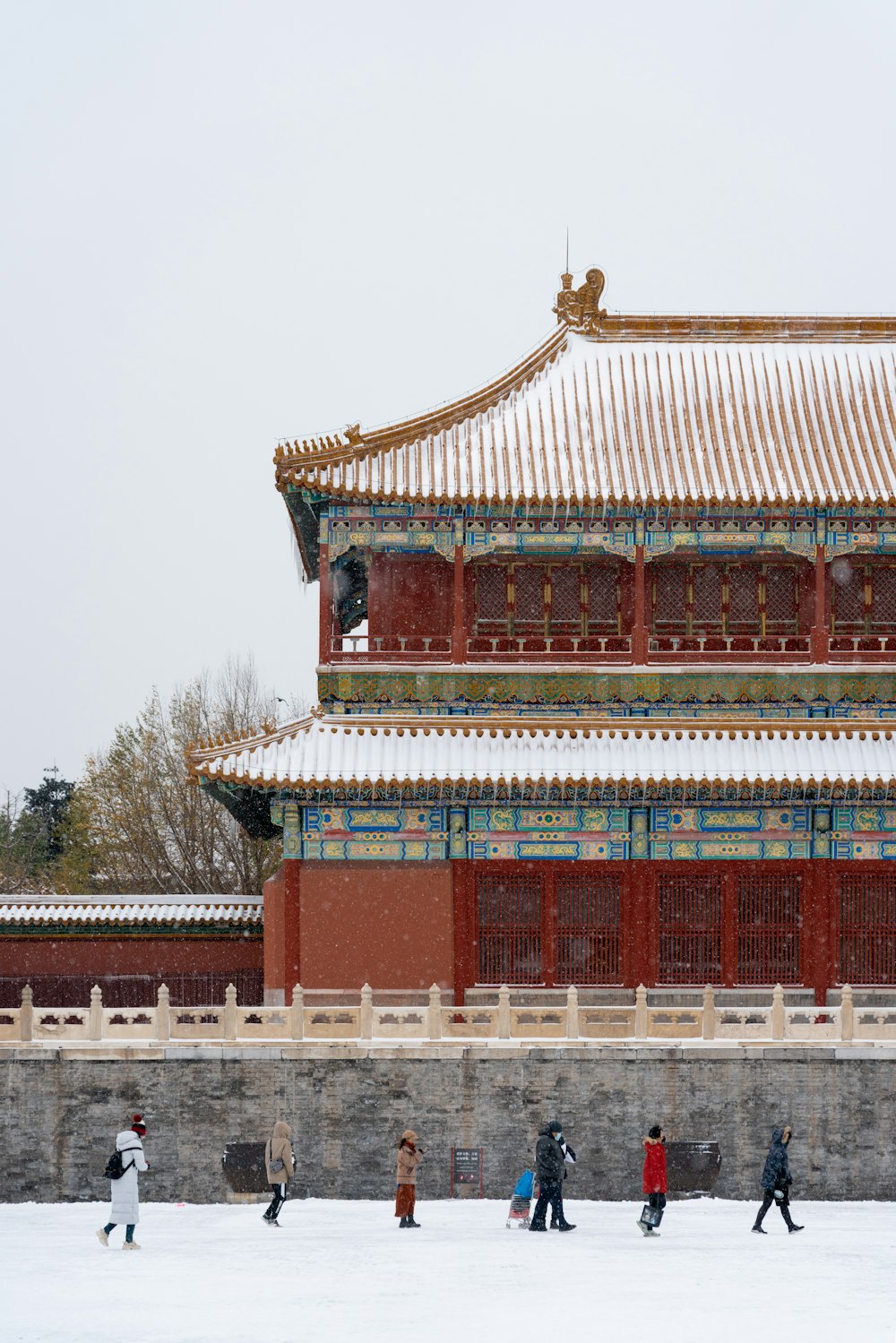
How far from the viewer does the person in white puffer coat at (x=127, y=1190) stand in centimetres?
2202

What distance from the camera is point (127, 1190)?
871 inches

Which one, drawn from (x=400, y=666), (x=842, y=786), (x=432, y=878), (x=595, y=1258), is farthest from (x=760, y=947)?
(x=595, y=1258)

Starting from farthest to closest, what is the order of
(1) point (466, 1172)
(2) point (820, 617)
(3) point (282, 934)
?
(2) point (820, 617), (3) point (282, 934), (1) point (466, 1172)

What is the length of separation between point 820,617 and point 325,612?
9017 mm

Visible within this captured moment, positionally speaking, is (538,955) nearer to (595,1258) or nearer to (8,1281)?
(595,1258)

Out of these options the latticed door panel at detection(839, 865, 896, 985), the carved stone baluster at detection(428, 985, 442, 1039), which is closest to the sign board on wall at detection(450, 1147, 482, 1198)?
the carved stone baluster at detection(428, 985, 442, 1039)

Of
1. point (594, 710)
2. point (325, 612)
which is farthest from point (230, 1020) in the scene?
point (594, 710)

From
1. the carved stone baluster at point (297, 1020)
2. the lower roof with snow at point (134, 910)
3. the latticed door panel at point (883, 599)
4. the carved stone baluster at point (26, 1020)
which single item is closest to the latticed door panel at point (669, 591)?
the latticed door panel at point (883, 599)

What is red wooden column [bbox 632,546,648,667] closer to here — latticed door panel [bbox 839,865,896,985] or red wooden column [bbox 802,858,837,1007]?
red wooden column [bbox 802,858,837,1007]

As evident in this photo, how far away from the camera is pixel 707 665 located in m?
32.3

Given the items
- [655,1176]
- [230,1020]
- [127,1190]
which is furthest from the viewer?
[230,1020]

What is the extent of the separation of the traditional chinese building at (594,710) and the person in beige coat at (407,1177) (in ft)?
23.3

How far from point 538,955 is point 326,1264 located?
1064 centimetres

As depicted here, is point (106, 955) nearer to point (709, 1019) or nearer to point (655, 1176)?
point (709, 1019)
